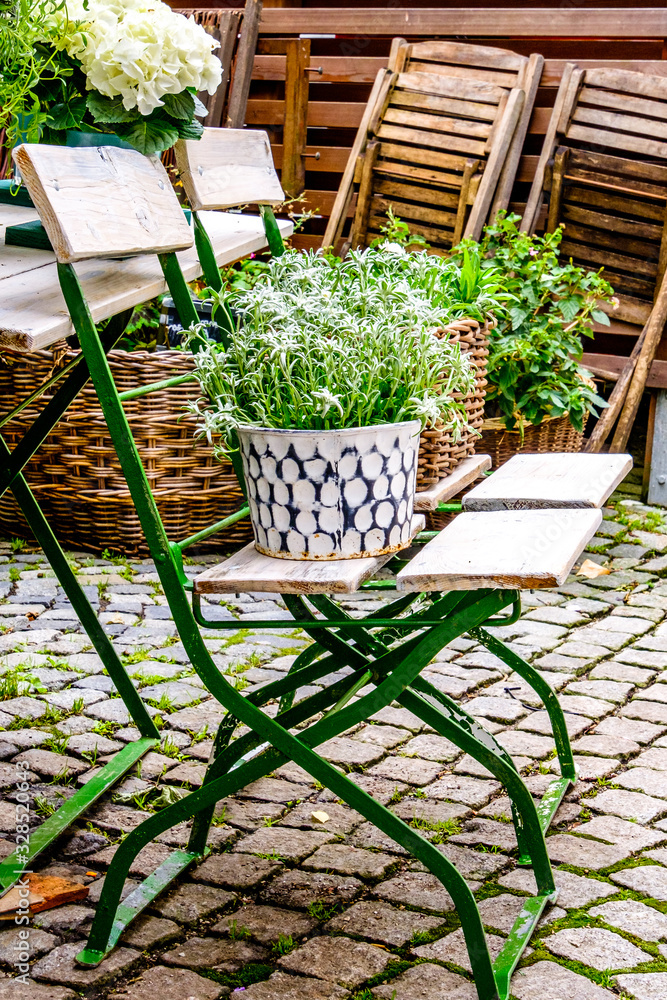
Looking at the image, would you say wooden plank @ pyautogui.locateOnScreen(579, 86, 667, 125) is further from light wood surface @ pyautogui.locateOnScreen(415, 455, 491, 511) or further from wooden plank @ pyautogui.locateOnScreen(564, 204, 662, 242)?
light wood surface @ pyautogui.locateOnScreen(415, 455, 491, 511)

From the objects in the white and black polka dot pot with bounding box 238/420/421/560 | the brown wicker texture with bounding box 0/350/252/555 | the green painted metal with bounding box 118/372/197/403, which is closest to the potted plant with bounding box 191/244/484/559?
the white and black polka dot pot with bounding box 238/420/421/560

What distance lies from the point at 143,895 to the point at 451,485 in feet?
3.62

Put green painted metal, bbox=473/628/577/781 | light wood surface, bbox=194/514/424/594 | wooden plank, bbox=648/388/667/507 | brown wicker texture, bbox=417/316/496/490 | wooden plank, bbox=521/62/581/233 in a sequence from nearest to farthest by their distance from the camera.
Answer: light wood surface, bbox=194/514/424/594
green painted metal, bbox=473/628/577/781
brown wicker texture, bbox=417/316/496/490
wooden plank, bbox=648/388/667/507
wooden plank, bbox=521/62/581/233

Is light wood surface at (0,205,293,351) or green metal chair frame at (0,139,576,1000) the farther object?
green metal chair frame at (0,139,576,1000)

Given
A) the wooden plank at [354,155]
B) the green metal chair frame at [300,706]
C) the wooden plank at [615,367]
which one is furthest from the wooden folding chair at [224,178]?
the wooden plank at [354,155]

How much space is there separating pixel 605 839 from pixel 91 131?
6.52 feet

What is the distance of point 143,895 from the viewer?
227 centimetres

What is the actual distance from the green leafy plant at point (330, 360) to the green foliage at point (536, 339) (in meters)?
2.48

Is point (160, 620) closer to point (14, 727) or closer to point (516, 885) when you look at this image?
point (14, 727)

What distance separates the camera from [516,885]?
2371 mm

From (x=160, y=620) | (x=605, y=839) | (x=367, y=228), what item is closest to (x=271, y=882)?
(x=605, y=839)

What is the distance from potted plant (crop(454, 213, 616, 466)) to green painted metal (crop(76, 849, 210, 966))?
9.01ft

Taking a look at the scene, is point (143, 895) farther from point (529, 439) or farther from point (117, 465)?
point (529, 439)

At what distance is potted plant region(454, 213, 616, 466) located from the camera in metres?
4.73
